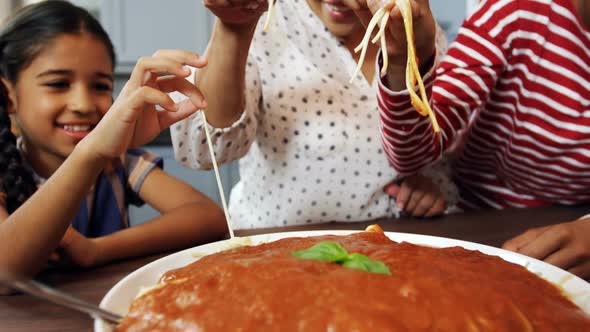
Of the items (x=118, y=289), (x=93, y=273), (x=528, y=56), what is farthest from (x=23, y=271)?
(x=528, y=56)

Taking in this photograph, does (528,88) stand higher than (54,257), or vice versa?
(528,88)

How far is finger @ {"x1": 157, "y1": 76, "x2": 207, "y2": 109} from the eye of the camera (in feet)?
2.80

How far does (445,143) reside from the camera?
3.96ft

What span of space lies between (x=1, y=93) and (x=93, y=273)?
63 centimetres

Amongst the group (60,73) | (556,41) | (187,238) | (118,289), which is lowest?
(187,238)

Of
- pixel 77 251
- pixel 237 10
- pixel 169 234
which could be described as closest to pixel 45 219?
pixel 77 251

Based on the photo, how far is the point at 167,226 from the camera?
100 centimetres

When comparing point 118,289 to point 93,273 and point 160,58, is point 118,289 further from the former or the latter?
point 160,58

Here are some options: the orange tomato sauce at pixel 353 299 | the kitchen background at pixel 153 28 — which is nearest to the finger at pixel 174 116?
the orange tomato sauce at pixel 353 299

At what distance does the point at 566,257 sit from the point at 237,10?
2.03 feet

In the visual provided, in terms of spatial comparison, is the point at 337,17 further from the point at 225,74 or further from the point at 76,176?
the point at 76,176

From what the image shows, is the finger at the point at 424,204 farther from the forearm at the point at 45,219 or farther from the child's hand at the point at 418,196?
the forearm at the point at 45,219

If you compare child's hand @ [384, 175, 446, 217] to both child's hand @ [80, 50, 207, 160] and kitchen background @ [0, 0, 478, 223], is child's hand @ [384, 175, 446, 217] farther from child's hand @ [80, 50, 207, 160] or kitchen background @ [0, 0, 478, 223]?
kitchen background @ [0, 0, 478, 223]

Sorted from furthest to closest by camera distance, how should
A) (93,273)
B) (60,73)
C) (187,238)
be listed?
(60,73) → (187,238) → (93,273)
